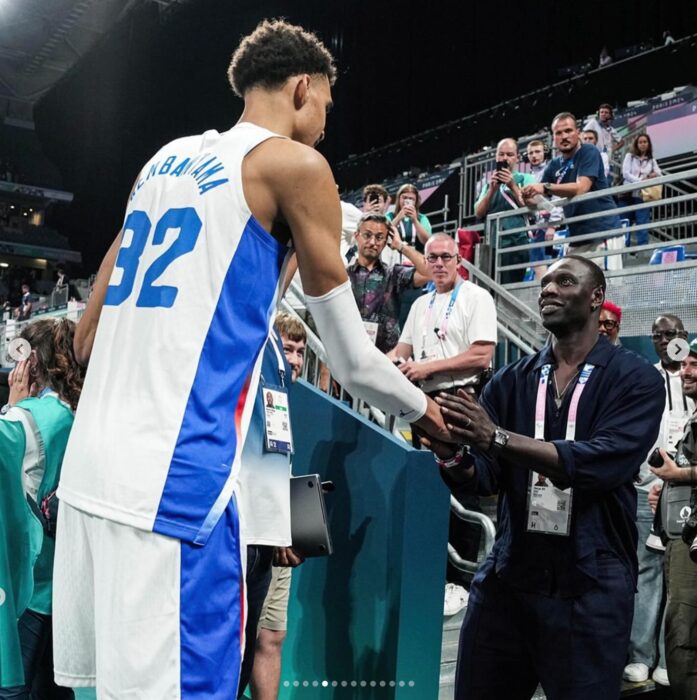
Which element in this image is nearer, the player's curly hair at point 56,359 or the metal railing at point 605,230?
the player's curly hair at point 56,359

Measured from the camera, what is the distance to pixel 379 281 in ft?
20.0

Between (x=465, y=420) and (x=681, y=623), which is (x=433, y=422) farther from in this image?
(x=681, y=623)

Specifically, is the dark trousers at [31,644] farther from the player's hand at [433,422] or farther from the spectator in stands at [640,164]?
the spectator in stands at [640,164]

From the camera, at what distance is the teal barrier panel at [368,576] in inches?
146

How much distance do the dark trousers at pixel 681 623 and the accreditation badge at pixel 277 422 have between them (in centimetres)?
290

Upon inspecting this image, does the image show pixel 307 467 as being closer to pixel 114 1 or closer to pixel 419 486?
pixel 419 486

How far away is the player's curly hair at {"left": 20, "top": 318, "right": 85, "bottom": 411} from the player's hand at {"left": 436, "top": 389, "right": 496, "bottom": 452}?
1.67 meters

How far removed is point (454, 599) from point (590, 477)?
2549mm

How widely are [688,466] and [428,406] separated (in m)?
2.58

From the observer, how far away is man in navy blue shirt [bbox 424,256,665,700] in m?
2.58

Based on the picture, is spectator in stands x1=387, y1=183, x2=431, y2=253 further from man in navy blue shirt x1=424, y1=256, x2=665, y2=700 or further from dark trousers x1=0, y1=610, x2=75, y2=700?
dark trousers x1=0, y1=610, x2=75, y2=700

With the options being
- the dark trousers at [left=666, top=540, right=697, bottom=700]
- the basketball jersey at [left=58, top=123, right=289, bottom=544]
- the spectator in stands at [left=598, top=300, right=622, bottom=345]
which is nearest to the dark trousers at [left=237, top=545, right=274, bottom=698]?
the basketball jersey at [left=58, top=123, right=289, bottom=544]

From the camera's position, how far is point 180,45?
2273cm

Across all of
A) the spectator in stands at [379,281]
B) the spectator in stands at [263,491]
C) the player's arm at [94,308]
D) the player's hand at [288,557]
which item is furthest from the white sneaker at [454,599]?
the player's arm at [94,308]
